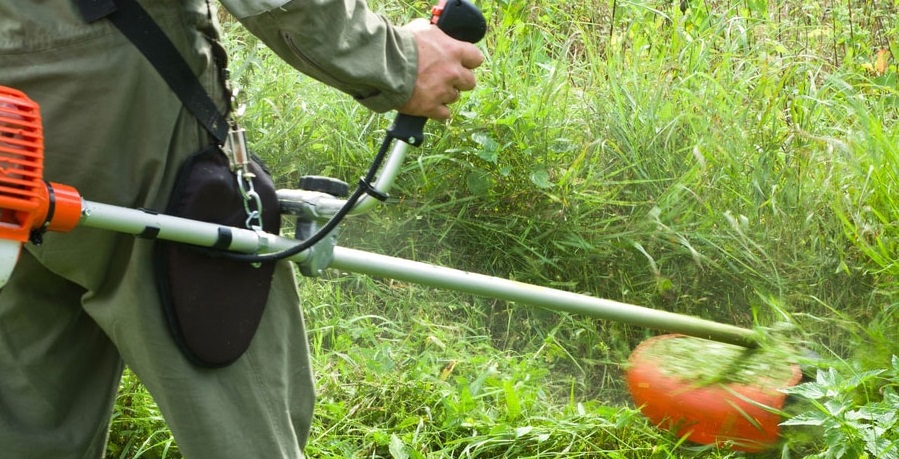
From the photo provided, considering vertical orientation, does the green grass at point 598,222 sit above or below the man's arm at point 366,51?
below

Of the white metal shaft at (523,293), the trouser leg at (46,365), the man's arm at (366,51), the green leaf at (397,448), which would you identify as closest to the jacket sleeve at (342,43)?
the man's arm at (366,51)

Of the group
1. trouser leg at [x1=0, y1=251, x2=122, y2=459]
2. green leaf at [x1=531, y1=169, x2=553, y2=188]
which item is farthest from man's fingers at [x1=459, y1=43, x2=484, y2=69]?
green leaf at [x1=531, y1=169, x2=553, y2=188]

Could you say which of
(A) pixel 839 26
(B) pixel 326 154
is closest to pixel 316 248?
(B) pixel 326 154

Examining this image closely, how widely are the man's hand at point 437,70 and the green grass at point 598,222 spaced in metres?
1.17

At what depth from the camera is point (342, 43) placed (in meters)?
1.77

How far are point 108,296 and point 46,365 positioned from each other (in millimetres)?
247

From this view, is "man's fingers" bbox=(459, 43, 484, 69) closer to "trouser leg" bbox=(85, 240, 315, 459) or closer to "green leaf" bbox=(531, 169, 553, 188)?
"trouser leg" bbox=(85, 240, 315, 459)

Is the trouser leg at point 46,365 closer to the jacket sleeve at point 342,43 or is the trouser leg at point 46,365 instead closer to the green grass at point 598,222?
the jacket sleeve at point 342,43

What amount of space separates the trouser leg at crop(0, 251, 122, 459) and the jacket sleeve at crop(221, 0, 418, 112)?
610 mm

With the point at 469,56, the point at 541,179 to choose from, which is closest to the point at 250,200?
the point at 469,56

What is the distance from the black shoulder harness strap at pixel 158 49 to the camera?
1.71 m

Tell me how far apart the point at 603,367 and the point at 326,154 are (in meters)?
1.32

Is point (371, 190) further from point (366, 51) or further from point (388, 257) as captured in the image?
point (366, 51)

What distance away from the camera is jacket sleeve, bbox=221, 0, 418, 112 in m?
1.71
